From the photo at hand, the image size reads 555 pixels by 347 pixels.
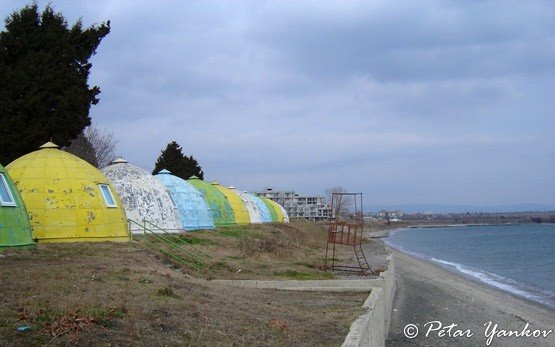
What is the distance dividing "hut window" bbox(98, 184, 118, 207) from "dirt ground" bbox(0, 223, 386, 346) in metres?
3.01

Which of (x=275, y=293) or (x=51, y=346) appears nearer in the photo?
(x=51, y=346)

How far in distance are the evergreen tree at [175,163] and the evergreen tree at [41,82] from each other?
33.3 metres

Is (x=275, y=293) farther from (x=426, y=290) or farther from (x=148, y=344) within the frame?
(x=426, y=290)

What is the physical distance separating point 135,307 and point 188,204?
1047 inches

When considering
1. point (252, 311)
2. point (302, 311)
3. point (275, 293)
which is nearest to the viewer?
point (252, 311)

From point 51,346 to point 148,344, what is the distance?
1392mm

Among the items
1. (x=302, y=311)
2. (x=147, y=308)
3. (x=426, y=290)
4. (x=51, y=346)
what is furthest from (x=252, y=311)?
(x=426, y=290)

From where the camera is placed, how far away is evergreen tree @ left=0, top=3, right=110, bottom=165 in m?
29.3

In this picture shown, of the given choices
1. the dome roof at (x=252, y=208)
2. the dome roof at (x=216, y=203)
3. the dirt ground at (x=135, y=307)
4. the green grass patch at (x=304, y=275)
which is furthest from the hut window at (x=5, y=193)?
the dome roof at (x=252, y=208)

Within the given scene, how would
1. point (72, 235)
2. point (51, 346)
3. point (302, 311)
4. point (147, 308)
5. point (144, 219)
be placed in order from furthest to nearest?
point (144, 219), point (72, 235), point (302, 311), point (147, 308), point (51, 346)

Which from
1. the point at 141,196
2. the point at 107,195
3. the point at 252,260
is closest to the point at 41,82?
the point at 141,196

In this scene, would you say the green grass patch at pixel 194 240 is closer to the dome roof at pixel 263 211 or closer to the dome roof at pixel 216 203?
the dome roof at pixel 216 203

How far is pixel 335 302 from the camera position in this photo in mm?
15992

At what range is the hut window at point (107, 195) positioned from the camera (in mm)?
22281
